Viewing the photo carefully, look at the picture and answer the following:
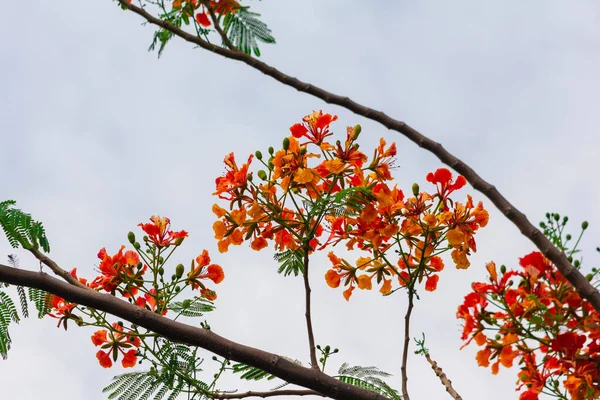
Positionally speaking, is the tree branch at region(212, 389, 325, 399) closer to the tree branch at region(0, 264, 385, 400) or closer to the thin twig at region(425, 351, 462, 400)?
the tree branch at region(0, 264, 385, 400)

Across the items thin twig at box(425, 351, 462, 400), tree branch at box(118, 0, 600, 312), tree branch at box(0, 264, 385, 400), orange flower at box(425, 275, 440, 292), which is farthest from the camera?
thin twig at box(425, 351, 462, 400)

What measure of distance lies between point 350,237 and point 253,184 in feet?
2.02

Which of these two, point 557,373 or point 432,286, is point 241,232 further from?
point 557,373

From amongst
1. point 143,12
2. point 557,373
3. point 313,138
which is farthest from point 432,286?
point 143,12

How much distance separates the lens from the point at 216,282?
3.67m

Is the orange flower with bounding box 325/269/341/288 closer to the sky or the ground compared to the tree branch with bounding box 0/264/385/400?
closer to the sky

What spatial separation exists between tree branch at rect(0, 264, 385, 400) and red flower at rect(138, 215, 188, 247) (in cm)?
89

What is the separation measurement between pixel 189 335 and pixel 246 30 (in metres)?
1.31

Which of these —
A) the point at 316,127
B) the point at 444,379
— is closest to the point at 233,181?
the point at 316,127

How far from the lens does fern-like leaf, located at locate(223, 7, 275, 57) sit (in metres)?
2.89

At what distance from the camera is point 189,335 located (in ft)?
8.71

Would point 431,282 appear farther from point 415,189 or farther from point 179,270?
point 179,270

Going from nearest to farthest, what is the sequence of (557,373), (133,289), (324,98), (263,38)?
(324,98)
(263,38)
(557,373)
(133,289)

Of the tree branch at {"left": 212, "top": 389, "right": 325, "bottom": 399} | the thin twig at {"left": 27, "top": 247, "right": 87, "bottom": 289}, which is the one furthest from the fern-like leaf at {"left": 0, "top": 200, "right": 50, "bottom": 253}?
the tree branch at {"left": 212, "top": 389, "right": 325, "bottom": 399}
